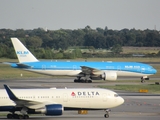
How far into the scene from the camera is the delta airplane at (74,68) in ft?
231

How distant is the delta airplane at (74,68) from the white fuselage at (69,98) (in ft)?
108

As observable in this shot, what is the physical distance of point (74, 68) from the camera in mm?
71438

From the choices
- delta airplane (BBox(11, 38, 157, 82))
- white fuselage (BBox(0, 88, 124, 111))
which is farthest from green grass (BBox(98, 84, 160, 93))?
white fuselage (BBox(0, 88, 124, 111))

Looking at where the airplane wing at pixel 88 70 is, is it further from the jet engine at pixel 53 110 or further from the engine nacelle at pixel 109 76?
the jet engine at pixel 53 110

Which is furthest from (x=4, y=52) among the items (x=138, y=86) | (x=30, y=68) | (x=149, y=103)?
(x=149, y=103)

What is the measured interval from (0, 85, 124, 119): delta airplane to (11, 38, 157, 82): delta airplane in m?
32.9

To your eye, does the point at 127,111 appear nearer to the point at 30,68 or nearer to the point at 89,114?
the point at 89,114

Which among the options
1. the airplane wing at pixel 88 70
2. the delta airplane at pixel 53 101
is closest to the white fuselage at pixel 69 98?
the delta airplane at pixel 53 101

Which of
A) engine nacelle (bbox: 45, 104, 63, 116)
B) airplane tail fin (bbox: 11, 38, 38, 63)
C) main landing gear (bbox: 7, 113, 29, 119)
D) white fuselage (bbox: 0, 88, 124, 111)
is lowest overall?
main landing gear (bbox: 7, 113, 29, 119)

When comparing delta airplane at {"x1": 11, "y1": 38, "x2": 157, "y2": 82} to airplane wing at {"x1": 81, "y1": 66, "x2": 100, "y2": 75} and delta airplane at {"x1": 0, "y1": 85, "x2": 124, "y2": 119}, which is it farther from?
delta airplane at {"x1": 0, "y1": 85, "x2": 124, "y2": 119}

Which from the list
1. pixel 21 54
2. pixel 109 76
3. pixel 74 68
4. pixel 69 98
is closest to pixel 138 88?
pixel 109 76

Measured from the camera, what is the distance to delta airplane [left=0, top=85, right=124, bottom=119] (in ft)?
118

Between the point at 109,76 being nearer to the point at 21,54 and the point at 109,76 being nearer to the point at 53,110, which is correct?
the point at 21,54

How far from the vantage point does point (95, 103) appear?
3706 cm
